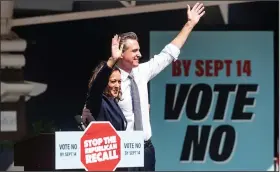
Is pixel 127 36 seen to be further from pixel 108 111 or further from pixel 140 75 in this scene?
pixel 108 111

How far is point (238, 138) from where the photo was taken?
11234 millimetres

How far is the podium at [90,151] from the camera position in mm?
9625

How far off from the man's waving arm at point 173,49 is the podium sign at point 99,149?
0.79 metres

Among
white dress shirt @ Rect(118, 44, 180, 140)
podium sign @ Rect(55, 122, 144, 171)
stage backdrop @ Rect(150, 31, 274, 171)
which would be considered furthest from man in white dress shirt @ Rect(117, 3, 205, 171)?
stage backdrop @ Rect(150, 31, 274, 171)

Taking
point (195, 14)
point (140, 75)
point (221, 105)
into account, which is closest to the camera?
point (140, 75)

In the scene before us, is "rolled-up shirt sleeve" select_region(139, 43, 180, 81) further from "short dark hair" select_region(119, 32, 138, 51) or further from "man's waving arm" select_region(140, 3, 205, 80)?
"short dark hair" select_region(119, 32, 138, 51)

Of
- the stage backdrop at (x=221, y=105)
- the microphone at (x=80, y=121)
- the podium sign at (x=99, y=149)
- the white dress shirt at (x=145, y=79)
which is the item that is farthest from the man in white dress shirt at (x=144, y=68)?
the stage backdrop at (x=221, y=105)

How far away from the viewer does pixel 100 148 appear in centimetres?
957

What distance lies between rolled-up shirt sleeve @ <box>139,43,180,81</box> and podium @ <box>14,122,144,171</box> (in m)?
0.78

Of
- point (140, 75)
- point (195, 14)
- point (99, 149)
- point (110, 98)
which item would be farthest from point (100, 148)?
point (195, 14)

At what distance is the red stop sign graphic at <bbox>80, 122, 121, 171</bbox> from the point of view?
9586 mm

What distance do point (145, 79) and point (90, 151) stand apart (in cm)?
109

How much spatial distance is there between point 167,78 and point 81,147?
1.99 metres

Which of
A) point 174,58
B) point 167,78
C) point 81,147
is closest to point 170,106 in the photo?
point 167,78
